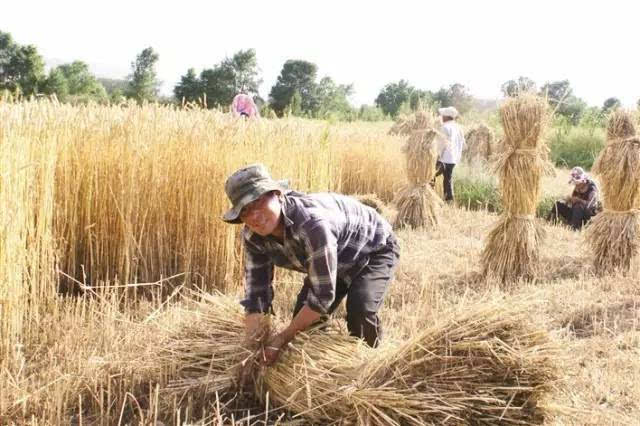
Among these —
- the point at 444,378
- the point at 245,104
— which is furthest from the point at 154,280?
the point at 245,104

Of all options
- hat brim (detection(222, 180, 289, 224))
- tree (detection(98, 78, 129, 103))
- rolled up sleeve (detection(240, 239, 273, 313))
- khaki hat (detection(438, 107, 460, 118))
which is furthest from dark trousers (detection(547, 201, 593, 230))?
hat brim (detection(222, 180, 289, 224))

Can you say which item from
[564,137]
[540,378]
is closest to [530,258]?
[540,378]

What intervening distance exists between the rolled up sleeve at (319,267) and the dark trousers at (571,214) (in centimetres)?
634

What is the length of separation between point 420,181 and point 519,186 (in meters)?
2.62

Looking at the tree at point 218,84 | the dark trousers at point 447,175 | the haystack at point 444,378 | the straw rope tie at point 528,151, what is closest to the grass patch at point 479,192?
the dark trousers at point 447,175

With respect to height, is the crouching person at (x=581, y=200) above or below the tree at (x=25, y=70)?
below

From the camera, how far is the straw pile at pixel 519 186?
5.11 metres

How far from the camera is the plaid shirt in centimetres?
227

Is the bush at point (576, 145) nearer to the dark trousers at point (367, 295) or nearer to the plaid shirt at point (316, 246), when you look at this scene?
the dark trousers at point (367, 295)

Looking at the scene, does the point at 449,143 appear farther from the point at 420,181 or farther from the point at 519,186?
the point at 519,186

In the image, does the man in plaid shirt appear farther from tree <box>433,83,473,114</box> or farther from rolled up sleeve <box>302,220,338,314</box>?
tree <box>433,83,473,114</box>

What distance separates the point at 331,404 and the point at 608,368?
172 centimetres

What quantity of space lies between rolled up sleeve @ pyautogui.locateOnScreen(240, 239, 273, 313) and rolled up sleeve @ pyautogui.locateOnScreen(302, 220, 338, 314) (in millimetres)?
324

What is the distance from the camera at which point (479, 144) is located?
13.7m
